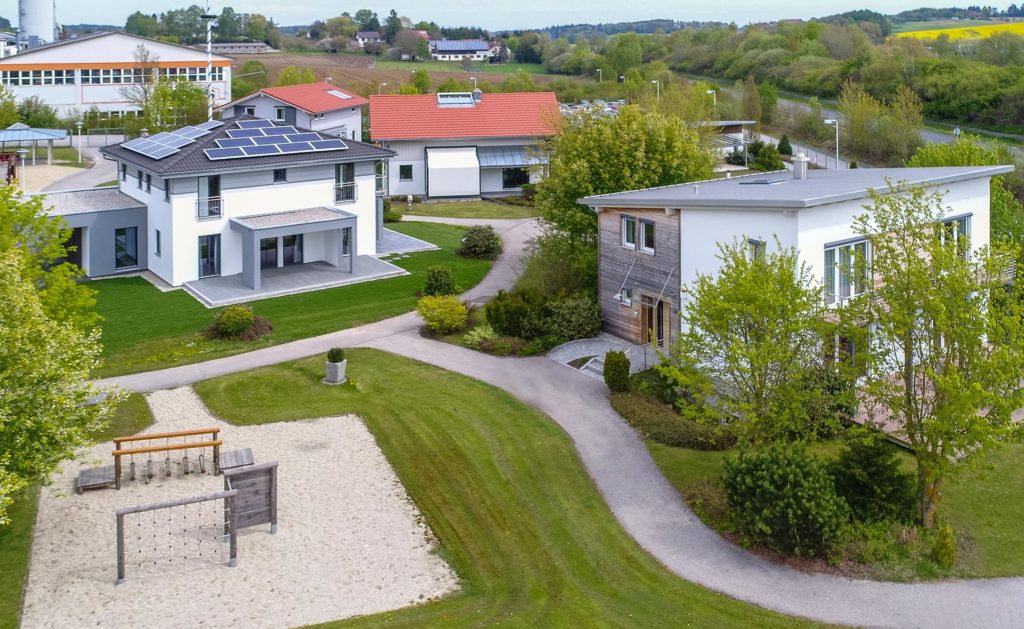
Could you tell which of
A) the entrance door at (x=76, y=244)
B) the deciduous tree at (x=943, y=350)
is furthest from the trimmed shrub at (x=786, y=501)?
the entrance door at (x=76, y=244)

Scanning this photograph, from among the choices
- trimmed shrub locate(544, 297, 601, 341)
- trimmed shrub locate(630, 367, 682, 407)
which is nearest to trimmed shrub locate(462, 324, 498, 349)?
trimmed shrub locate(544, 297, 601, 341)

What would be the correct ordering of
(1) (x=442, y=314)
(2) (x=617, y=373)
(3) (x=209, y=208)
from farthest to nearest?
(3) (x=209, y=208) → (1) (x=442, y=314) → (2) (x=617, y=373)

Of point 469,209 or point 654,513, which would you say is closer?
point 654,513

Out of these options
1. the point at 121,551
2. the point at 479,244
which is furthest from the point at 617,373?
the point at 479,244

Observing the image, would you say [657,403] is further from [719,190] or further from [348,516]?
[348,516]

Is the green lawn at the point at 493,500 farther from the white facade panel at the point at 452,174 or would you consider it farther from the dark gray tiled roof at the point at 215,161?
the white facade panel at the point at 452,174

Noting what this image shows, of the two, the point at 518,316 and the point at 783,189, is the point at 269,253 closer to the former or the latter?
the point at 518,316

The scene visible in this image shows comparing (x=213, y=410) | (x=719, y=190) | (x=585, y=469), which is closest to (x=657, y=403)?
(x=585, y=469)
